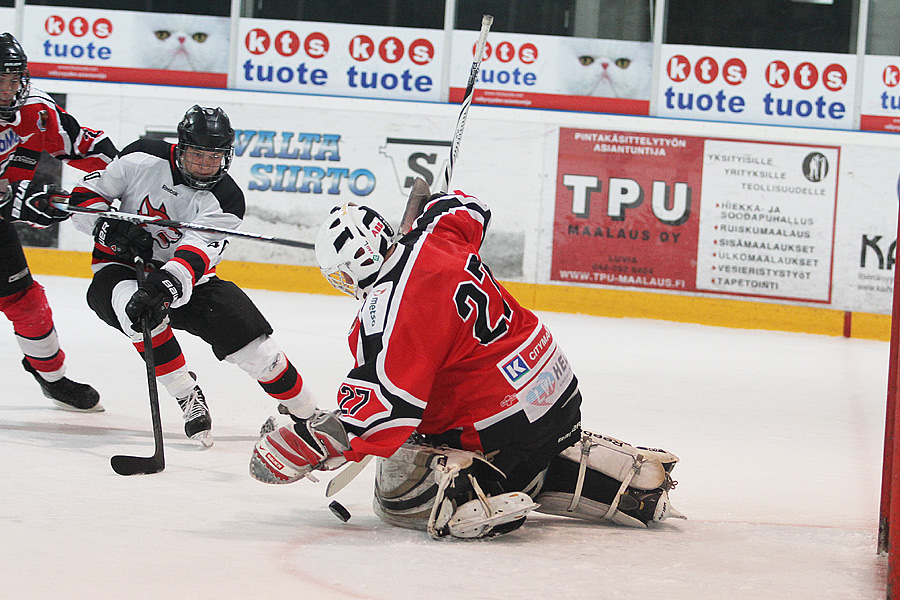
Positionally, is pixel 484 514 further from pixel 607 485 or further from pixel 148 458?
pixel 148 458

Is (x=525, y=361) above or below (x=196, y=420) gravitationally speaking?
above

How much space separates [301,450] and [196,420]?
1150mm

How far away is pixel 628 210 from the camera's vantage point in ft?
25.0

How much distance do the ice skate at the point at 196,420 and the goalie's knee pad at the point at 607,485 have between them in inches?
48.2

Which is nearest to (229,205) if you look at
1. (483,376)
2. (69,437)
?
(69,437)

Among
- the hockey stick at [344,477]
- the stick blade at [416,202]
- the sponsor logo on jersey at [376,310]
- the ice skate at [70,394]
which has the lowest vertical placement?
the ice skate at [70,394]

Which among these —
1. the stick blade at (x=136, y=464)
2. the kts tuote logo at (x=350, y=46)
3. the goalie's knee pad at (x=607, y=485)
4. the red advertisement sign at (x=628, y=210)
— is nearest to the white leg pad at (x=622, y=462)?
the goalie's knee pad at (x=607, y=485)

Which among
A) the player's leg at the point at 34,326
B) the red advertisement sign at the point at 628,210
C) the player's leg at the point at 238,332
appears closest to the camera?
the player's leg at the point at 238,332

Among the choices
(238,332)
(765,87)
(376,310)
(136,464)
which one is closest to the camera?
(376,310)

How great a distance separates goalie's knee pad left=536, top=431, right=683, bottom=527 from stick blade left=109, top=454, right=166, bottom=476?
108 centimetres

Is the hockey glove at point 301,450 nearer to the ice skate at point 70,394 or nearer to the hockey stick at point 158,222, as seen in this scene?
the hockey stick at point 158,222

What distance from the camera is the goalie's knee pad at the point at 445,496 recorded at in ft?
7.04

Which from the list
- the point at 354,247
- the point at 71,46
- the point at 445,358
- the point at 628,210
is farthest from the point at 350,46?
the point at 445,358

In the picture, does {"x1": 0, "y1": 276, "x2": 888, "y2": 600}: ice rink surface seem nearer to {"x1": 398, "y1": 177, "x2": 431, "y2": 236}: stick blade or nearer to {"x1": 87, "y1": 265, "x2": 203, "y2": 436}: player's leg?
{"x1": 87, "y1": 265, "x2": 203, "y2": 436}: player's leg
